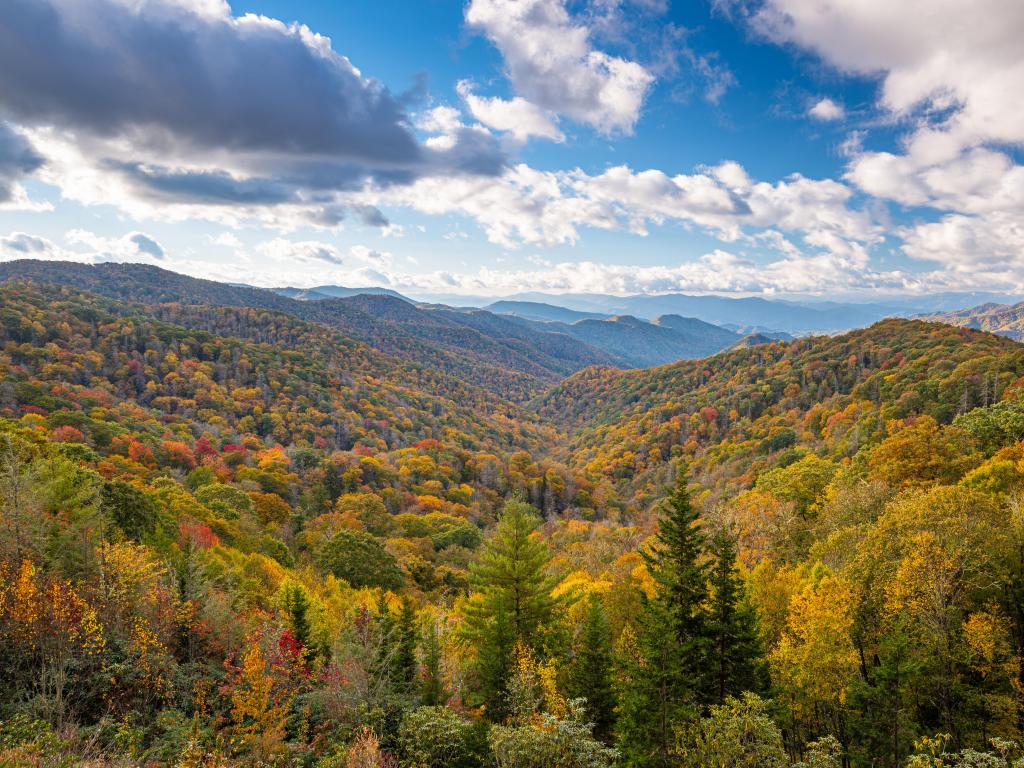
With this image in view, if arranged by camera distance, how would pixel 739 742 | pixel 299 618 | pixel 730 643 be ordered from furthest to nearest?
pixel 299 618 → pixel 730 643 → pixel 739 742

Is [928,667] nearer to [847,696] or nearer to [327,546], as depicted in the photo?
[847,696]

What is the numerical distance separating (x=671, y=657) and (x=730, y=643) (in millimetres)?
3810

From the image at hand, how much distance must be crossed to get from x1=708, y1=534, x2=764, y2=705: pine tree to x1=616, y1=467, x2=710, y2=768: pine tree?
460 mm

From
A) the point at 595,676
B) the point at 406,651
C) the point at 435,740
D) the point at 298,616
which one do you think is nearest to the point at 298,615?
the point at 298,616

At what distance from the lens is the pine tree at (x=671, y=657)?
67.7 feet

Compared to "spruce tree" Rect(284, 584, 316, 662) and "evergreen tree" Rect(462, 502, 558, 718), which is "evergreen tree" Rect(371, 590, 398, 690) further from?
"spruce tree" Rect(284, 584, 316, 662)

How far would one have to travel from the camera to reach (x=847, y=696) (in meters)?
24.4

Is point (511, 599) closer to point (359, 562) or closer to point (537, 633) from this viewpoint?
point (537, 633)

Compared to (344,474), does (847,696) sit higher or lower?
higher

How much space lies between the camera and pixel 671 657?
21.5m

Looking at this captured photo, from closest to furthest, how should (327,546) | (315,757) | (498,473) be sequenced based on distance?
1. (315,757)
2. (327,546)
3. (498,473)

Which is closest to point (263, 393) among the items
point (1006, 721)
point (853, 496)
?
point (853, 496)

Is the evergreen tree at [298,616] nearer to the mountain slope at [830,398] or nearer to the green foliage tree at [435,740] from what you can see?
the green foliage tree at [435,740]

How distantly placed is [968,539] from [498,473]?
116 m
